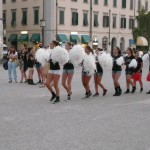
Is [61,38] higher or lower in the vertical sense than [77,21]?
lower

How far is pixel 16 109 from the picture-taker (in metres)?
11.5

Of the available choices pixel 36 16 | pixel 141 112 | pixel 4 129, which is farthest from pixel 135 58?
pixel 36 16

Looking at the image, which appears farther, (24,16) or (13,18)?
(13,18)

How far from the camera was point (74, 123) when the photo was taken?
9.50m

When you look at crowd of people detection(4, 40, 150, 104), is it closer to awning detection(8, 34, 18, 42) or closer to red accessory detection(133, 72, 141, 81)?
red accessory detection(133, 72, 141, 81)

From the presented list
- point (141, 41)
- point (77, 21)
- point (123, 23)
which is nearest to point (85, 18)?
point (77, 21)

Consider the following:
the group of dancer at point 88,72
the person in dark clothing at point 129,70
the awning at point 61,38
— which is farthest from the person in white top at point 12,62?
the awning at point 61,38

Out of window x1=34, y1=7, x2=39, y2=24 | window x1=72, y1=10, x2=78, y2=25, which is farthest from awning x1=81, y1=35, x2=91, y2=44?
window x1=34, y1=7, x2=39, y2=24

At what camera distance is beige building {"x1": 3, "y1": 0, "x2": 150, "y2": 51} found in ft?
193

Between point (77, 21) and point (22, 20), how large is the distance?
774 cm

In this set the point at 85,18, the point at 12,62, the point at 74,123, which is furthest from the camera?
the point at 85,18

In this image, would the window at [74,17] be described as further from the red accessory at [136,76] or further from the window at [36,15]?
the red accessory at [136,76]

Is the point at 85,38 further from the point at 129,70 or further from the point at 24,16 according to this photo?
the point at 129,70

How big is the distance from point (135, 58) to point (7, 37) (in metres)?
48.8
